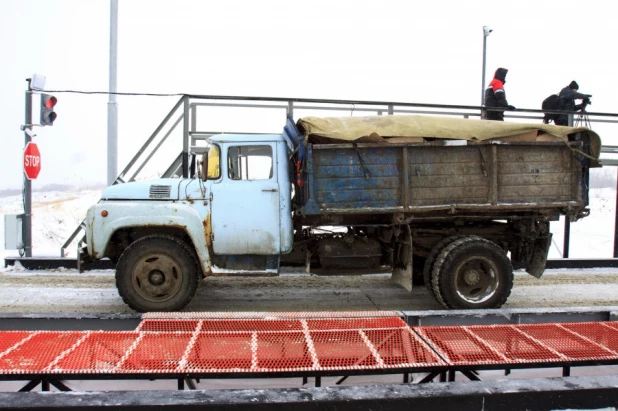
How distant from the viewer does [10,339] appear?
12.0ft

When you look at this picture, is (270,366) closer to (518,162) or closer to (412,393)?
(412,393)

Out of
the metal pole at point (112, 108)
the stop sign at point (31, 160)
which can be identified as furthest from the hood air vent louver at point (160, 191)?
the stop sign at point (31, 160)

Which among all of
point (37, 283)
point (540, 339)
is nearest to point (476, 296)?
point (540, 339)

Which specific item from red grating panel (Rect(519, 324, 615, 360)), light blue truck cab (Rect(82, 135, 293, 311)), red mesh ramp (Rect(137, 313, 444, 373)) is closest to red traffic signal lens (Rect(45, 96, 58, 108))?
light blue truck cab (Rect(82, 135, 293, 311))

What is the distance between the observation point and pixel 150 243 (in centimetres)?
580

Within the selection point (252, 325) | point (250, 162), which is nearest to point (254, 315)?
point (252, 325)

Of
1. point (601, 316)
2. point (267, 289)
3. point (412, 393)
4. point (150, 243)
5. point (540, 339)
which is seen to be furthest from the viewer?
point (267, 289)

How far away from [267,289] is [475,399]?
5076mm

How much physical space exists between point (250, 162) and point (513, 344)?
3906mm

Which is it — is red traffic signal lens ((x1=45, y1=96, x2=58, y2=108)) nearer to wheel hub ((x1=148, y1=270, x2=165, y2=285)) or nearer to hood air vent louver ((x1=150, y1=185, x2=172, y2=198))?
hood air vent louver ((x1=150, y1=185, x2=172, y2=198))

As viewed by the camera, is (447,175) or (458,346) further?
(447,175)

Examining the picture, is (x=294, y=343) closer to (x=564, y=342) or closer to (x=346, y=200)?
(x=564, y=342)

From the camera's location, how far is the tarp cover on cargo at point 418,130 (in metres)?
5.77

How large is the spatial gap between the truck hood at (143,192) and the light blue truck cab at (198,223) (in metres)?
0.01
